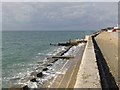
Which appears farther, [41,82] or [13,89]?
[41,82]

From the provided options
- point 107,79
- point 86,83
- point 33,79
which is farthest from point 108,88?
point 33,79

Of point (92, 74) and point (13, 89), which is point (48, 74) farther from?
point (92, 74)

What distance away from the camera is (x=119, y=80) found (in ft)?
57.3

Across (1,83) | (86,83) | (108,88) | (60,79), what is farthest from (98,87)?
(1,83)

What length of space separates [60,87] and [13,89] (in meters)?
2.58

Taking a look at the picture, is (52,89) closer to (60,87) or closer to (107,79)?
(60,87)

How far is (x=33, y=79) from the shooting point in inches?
809

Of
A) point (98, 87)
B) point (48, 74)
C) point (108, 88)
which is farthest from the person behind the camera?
point (48, 74)

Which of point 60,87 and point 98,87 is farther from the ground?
point 98,87

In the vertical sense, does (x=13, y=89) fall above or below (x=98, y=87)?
below

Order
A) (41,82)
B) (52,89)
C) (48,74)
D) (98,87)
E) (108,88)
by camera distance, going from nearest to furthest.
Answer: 1. (98,87)
2. (108,88)
3. (52,89)
4. (41,82)
5. (48,74)

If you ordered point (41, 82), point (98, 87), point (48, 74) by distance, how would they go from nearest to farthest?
point (98, 87)
point (41, 82)
point (48, 74)

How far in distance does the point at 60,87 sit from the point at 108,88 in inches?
128

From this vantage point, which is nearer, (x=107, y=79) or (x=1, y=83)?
(x=107, y=79)
